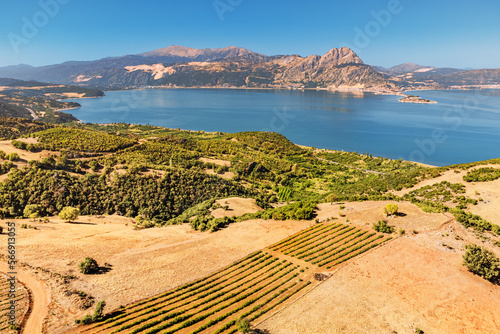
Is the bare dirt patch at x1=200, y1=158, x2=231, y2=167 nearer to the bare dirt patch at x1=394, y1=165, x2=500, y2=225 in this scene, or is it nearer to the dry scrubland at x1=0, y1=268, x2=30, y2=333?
the bare dirt patch at x1=394, y1=165, x2=500, y2=225

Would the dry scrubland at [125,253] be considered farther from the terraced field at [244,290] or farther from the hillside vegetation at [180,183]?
the hillside vegetation at [180,183]

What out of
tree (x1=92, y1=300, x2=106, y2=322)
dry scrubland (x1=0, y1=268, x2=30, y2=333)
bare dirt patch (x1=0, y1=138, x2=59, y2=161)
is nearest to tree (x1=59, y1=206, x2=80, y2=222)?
dry scrubland (x1=0, y1=268, x2=30, y2=333)

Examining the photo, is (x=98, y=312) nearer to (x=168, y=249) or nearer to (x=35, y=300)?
(x=35, y=300)

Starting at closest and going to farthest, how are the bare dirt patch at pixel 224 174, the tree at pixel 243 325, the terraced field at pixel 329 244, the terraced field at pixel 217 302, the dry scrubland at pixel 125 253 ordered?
the tree at pixel 243 325 → the terraced field at pixel 217 302 → the dry scrubland at pixel 125 253 → the terraced field at pixel 329 244 → the bare dirt patch at pixel 224 174

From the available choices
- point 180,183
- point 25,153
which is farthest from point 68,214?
point 25,153

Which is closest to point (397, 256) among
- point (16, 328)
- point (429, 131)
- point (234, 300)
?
point (234, 300)

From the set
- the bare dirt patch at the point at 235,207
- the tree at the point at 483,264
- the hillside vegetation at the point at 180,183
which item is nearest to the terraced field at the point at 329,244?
the hillside vegetation at the point at 180,183

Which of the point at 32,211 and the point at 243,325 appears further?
the point at 32,211
